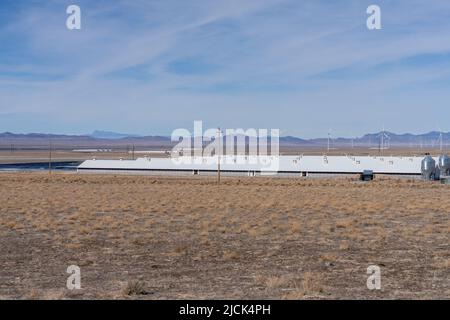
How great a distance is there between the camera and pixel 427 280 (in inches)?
548

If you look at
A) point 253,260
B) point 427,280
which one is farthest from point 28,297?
point 427,280

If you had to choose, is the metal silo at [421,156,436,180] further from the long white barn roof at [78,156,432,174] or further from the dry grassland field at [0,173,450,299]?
the dry grassland field at [0,173,450,299]

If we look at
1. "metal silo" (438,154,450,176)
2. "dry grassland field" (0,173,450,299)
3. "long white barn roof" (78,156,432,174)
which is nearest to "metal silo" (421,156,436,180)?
"metal silo" (438,154,450,176)

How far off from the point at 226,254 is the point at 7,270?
19.3ft

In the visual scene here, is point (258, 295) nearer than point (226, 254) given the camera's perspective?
Yes

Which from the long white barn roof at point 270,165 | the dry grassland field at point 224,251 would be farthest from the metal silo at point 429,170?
the dry grassland field at point 224,251

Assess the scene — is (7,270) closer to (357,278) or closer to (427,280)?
(357,278)

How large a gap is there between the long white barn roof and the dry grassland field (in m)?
55.3

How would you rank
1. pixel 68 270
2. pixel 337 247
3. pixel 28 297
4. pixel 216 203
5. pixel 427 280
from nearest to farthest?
pixel 28 297 < pixel 427 280 < pixel 68 270 < pixel 337 247 < pixel 216 203

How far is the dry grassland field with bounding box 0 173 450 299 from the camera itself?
12828 mm

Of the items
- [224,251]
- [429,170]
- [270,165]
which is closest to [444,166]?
[429,170]

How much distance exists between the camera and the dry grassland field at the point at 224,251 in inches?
505

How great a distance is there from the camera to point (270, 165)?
93.2 meters

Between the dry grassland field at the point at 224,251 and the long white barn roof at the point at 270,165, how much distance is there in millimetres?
55292
